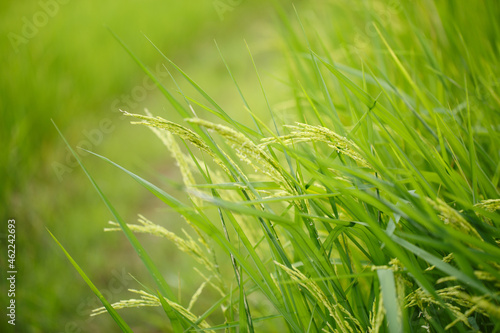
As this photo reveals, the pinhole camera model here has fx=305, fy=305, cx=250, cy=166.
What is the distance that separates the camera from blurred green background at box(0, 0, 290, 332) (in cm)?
202

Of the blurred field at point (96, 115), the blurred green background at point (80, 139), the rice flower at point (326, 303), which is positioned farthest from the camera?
the blurred green background at point (80, 139)

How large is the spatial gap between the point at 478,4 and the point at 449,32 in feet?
1.59

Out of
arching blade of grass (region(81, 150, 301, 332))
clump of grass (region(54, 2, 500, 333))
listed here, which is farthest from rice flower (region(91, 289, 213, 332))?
arching blade of grass (region(81, 150, 301, 332))

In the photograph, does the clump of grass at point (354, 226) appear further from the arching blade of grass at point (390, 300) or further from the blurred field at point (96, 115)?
the blurred field at point (96, 115)

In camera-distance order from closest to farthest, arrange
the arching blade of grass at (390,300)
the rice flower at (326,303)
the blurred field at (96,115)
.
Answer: the arching blade of grass at (390,300) < the rice flower at (326,303) < the blurred field at (96,115)

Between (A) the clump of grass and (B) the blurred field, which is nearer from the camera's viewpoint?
(A) the clump of grass

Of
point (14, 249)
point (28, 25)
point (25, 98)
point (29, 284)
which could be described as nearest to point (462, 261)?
point (29, 284)

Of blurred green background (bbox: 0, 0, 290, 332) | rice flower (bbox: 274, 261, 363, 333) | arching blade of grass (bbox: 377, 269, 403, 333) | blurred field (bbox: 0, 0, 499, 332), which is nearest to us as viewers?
arching blade of grass (bbox: 377, 269, 403, 333)

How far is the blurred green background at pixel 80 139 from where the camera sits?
2.02m

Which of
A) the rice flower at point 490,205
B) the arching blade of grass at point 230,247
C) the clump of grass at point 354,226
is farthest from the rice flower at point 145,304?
the rice flower at point 490,205

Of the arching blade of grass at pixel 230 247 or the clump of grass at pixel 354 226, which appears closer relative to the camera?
the clump of grass at pixel 354 226

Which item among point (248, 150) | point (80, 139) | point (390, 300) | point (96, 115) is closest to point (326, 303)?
point (390, 300)

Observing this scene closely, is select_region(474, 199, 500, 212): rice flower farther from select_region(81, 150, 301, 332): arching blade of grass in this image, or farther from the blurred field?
the blurred field

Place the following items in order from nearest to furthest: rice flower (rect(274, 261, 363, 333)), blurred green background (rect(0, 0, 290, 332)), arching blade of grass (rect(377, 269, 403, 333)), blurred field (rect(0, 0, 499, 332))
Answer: arching blade of grass (rect(377, 269, 403, 333))
rice flower (rect(274, 261, 363, 333))
blurred field (rect(0, 0, 499, 332))
blurred green background (rect(0, 0, 290, 332))
